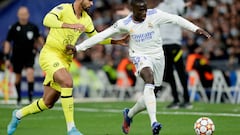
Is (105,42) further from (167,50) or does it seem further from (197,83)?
(197,83)

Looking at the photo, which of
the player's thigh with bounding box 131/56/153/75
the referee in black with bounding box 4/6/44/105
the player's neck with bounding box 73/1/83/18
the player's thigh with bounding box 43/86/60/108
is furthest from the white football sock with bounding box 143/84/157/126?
the referee in black with bounding box 4/6/44/105

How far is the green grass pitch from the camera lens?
1348 centimetres

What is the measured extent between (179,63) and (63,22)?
6.69 meters

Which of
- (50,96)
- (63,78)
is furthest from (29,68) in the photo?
(63,78)

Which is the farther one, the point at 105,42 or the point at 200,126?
the point at 105,42

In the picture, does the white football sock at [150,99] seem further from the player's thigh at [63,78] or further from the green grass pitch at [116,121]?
the player's thigh at [63,78]

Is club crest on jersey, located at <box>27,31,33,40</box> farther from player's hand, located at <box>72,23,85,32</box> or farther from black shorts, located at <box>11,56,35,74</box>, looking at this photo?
player's hand, located at <box>72,23,85,32</box>

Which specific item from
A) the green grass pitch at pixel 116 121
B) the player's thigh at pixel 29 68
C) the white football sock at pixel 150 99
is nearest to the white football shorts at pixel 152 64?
the white football sock at pixel 150 99

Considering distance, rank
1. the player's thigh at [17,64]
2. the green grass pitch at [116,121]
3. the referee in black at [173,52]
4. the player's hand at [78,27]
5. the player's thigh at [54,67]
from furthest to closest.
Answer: the player's thigh at [17,64], the referee in black at [173,52], the green grass pitch at [116,121], the player's thigh at [54,67], the player's hand at [78,27]

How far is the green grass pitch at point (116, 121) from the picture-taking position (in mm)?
13477

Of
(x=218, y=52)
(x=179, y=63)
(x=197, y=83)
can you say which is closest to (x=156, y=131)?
(x=179, y=63)

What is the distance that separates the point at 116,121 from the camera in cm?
1573

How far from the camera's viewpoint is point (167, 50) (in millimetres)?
18609

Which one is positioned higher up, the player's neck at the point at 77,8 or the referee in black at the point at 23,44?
the player's neck at the point at 77,8
